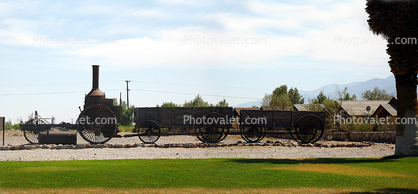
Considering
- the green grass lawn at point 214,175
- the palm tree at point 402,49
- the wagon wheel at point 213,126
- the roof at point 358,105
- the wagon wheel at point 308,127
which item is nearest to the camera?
the green grass lawn at point 214,175

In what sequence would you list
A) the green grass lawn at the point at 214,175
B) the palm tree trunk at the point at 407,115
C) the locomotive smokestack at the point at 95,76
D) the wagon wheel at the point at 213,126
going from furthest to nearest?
the locomotive smokestack at the point at 95,76
the wagon wheel at the point at 213,126
the palm tree trunk at the point at 407,115
the green grass lawn at the point at 214,175

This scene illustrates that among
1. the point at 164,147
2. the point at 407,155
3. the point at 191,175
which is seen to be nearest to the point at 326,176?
the point at 191,175

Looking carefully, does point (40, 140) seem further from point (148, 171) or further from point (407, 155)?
point (407, 155)

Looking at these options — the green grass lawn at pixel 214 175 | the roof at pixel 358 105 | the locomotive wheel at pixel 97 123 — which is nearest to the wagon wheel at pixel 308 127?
the green grass lawn at pixel 214 175

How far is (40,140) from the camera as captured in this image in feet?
64.2

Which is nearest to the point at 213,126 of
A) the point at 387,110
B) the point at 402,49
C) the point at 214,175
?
the point at 402,49

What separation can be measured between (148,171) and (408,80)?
10.5 m

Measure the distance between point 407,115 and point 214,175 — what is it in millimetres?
8979

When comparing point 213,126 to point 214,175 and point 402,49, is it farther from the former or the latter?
point 214,175

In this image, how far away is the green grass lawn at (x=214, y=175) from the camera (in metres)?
8.00

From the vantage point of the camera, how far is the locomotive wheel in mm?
19953

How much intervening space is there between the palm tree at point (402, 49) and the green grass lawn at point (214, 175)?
7.81ft

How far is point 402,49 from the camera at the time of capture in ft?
46.4

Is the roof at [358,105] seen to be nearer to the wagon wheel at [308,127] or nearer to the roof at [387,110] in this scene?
the roof at [387,110]
